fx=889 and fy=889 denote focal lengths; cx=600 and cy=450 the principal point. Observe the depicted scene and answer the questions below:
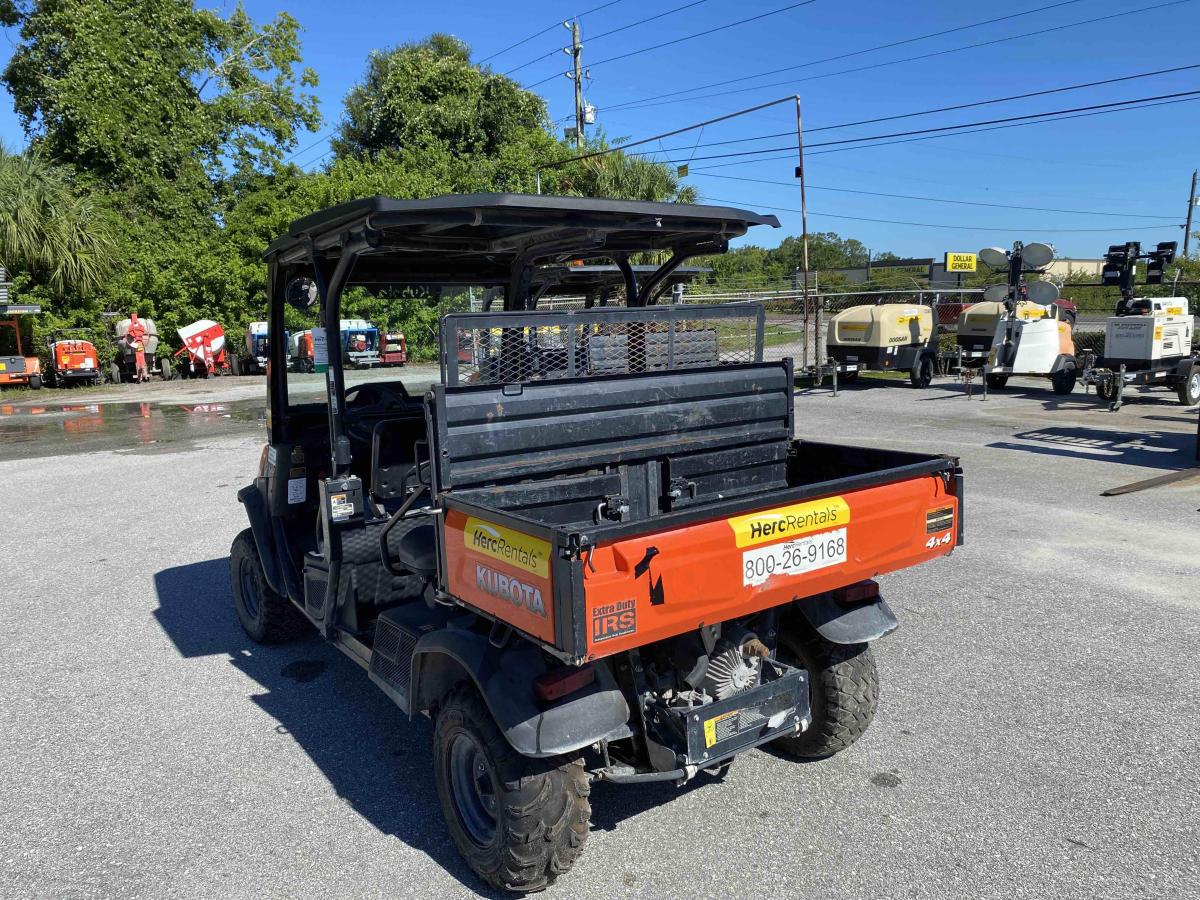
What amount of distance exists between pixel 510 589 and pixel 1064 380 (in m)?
16.0

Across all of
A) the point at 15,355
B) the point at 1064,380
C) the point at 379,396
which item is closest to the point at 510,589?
the point at 379,396

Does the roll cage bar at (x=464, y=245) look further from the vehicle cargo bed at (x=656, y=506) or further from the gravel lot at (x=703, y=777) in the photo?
the gravel lot at (x=703, y=777)

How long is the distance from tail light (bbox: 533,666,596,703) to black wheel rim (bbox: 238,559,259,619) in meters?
3.01

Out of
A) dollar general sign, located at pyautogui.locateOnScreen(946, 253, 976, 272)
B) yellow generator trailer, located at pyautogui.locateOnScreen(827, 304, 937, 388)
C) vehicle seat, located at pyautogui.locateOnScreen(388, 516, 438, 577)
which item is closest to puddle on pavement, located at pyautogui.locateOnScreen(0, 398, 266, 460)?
vehicle seat, located at pyautogui.locateOnScreen(388, 516, 438, 577)

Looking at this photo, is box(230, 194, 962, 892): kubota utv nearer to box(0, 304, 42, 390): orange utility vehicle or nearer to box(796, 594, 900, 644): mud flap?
box(796, 594, 900, 644): mud flap

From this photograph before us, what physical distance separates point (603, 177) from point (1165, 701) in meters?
27.2

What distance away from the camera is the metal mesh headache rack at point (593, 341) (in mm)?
3373

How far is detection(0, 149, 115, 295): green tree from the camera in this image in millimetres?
23016

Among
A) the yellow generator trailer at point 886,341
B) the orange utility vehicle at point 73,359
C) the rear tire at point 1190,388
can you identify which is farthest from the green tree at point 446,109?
the rear tire at point 1190,388

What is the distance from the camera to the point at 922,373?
705 inches

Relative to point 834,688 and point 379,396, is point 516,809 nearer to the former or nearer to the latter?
point 834,688

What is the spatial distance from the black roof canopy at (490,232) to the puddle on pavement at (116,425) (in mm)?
9728

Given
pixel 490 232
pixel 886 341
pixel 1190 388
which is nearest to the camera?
pixel 490 232

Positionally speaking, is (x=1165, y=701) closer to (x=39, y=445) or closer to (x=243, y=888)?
(x=243, y=888)
